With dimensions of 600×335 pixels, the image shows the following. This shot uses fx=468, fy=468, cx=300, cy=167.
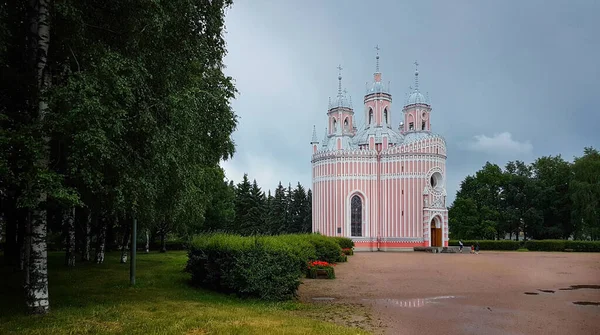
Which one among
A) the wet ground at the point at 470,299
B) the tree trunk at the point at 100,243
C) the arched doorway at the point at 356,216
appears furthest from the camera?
the arched doorway at the point at 356,216

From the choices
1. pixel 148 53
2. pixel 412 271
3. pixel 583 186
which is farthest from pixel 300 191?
pixel 148 53

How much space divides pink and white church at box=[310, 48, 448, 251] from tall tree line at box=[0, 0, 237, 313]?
33.4 metres

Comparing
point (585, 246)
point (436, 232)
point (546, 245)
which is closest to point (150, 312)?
point (436, 232)

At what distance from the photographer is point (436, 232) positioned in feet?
145

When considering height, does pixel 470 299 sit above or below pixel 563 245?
above

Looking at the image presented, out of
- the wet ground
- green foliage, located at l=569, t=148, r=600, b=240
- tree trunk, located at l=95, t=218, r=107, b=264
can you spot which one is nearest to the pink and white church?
green foliage, located at l=569, t=148, r=600, b=240

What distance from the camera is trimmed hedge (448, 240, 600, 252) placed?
40250mm

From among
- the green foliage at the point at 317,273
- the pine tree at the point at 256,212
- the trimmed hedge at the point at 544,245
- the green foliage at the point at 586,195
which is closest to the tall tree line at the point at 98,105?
the green foliage at the point at 317,273

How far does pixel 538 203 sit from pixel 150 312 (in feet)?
169

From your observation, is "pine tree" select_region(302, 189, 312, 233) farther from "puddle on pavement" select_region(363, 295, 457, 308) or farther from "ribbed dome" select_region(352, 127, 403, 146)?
"puddle on pavement" select_region(363, 295, 457, 308)

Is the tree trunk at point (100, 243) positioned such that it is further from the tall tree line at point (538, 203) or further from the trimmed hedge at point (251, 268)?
the tall tree line at point (538, 203)

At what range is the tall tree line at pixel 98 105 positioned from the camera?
8359mm

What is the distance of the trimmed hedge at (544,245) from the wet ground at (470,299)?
23.3 m

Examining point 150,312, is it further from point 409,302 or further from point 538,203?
point 538,203
